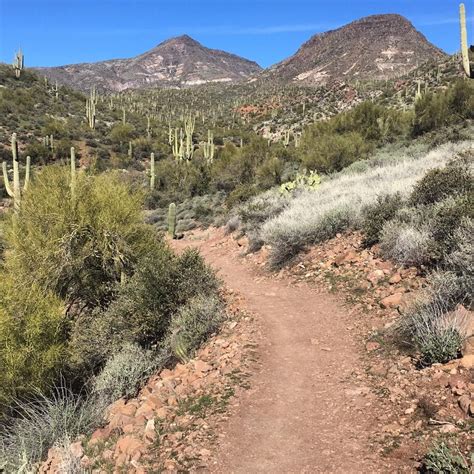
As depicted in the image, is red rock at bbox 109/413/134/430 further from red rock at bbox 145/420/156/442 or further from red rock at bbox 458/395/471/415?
red rock at bbox 458/395/471/415

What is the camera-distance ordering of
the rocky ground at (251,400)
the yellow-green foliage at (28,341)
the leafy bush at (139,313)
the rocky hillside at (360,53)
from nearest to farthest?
the rocky ground at (251,400) < the yellow-green foliage at (28,341) < the leafy bush at (139,313) < the rocky hillside at (360,53)

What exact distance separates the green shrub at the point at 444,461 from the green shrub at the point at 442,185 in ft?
19.4

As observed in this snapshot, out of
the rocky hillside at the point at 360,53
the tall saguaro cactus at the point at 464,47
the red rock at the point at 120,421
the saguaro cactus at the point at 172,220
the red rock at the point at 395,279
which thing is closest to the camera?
the red rock at the point at 120,421

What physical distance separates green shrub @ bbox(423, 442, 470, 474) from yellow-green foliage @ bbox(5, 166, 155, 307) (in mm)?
6587

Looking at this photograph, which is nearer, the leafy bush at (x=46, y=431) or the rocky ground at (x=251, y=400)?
the rocky ground at (x=251, y=400)

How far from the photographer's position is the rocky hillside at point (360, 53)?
108 m

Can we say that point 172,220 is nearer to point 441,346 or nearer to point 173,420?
point 173,420

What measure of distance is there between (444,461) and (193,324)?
4.55 m

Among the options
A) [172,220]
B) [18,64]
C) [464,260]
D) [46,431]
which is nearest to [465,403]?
[464,260]

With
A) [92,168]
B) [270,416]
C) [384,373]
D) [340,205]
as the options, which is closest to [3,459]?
[270,416]

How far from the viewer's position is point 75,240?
8.91m

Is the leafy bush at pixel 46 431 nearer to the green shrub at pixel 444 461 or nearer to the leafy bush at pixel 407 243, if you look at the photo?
the green shrub at pixel 444 461

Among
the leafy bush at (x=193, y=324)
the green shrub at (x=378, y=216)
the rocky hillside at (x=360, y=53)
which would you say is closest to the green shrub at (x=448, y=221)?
the green shrub at (x=378, y=216)

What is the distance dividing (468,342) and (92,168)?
8.27m
